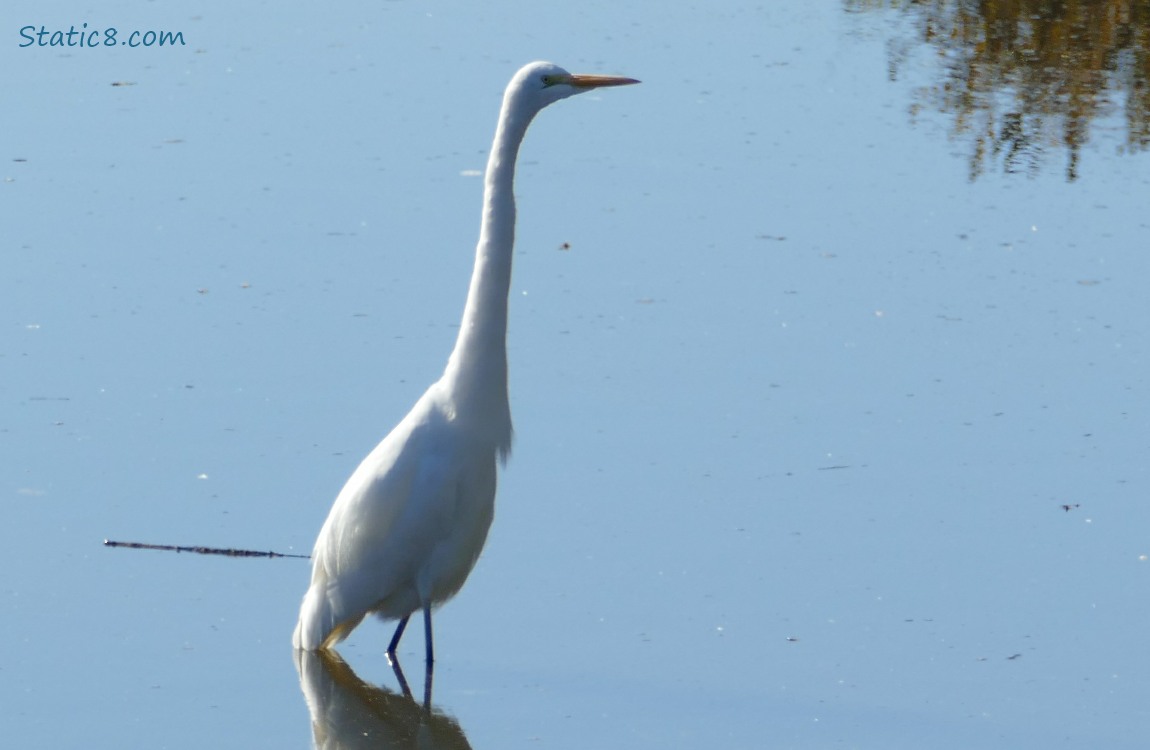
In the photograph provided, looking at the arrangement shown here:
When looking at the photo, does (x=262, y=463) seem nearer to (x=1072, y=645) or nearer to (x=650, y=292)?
(x=650, y=292)

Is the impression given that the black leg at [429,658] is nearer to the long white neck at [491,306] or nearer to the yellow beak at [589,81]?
the long white neck at [491,306]

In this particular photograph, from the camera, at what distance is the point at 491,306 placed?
3898mm

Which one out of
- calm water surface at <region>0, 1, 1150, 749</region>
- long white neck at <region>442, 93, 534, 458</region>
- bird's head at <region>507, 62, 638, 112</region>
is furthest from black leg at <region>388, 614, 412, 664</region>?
bird's head at <region>507, 62, 638, 112</region>

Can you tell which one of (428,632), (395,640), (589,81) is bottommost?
(395,640)

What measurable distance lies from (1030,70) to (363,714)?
18.9ft

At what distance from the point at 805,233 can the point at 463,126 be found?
1.73 m

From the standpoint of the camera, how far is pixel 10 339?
17.6 ft

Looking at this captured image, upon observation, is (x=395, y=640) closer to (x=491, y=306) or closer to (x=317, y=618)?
(x=317, y=618)

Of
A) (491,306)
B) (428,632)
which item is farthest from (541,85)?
(428,632)

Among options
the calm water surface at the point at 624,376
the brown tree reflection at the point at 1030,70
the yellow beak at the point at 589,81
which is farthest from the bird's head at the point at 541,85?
the brown tree reflection at the point at 1030,70

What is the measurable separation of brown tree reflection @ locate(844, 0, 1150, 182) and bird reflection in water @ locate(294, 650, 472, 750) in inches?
159

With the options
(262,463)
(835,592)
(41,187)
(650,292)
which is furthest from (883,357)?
(41,187)

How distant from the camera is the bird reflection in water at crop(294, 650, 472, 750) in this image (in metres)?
3.64

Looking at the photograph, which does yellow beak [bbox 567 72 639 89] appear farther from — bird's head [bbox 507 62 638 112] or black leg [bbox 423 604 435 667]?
black leg [bbox 423 604 435 667]
